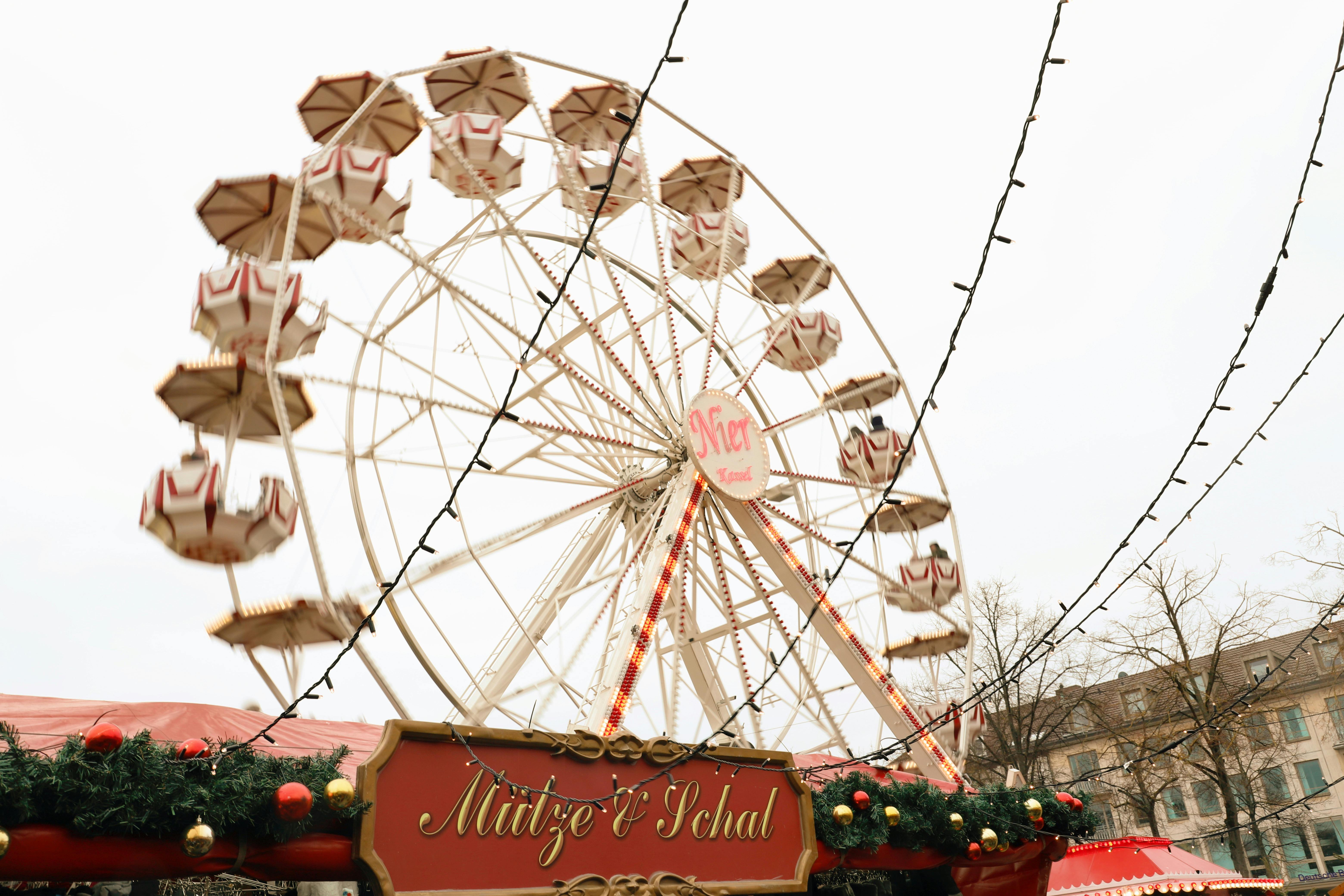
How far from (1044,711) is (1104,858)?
16514 millimetres

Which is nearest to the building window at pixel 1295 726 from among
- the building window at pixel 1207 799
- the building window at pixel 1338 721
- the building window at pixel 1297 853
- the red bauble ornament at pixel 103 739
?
the building window at pixel 1338 721

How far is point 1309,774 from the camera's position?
28.4 m

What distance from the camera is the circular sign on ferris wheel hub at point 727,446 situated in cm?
1055

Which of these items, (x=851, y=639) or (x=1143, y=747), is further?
(x=1143, y=747)

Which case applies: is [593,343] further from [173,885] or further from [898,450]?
[173,885]

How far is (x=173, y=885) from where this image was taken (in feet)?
36.9

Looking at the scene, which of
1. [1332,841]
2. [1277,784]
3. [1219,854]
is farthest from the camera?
[1219,854]

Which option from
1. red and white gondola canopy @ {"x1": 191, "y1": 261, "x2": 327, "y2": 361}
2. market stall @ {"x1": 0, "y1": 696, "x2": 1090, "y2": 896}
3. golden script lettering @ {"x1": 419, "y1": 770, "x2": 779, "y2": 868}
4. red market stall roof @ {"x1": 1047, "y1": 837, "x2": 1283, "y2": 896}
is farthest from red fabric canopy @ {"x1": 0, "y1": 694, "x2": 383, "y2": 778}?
red market stall roof @ {"x1": 1047, "y1": 837, "x2": 1283, "y2": 896}

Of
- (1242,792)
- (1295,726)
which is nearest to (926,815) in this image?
(1242,792)

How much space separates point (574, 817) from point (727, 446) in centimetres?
513

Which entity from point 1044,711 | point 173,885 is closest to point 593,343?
point 173,885

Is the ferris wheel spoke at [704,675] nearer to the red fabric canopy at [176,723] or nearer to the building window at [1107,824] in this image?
the red fabric canopy at [176,723]

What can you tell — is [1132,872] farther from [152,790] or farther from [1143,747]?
[152,790]

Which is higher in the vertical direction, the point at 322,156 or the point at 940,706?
the point at 322,156
